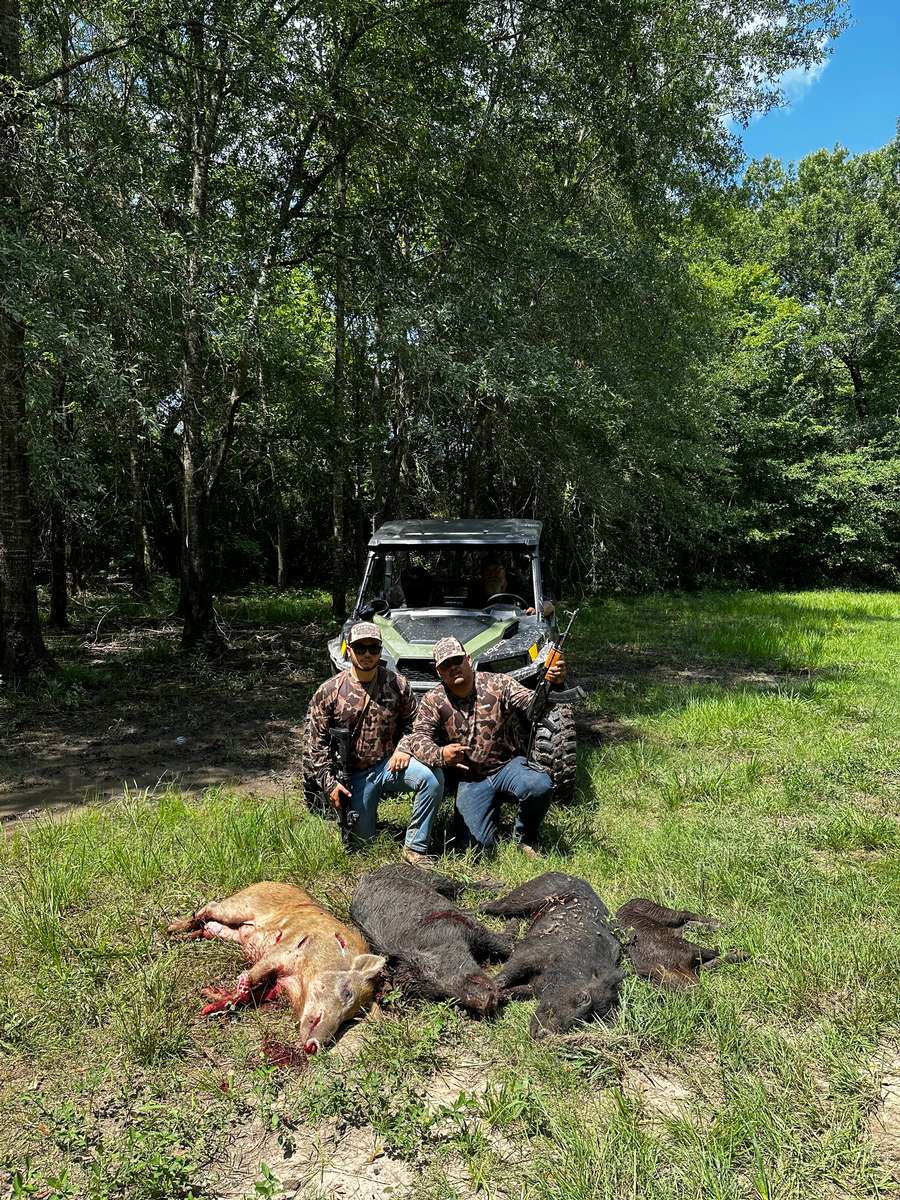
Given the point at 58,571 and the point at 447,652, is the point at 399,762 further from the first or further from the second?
the point at 58,571

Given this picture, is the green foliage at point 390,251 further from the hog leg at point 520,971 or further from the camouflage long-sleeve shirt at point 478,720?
the hog leg at point 520,971

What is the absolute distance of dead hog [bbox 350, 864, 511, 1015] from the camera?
124 inches

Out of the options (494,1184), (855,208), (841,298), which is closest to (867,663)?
(494,1184)

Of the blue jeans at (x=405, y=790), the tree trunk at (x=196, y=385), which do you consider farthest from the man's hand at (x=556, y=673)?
the tree trunk at (x=196, y=385)

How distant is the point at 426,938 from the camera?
334 centimetres

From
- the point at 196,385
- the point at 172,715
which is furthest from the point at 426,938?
the point at 196,385

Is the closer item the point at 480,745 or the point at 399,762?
the point at 399,762

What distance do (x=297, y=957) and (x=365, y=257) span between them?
28.0ft

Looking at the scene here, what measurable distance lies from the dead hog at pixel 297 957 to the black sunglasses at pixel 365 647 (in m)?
1.48

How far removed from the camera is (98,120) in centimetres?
773

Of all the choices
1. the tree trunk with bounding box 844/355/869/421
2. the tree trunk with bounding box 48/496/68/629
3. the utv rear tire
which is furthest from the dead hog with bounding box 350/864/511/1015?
the tree trunk with bounding box 844/355/869/421

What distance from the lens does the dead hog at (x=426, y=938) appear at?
3.16 m

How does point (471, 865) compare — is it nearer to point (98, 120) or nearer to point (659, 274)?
point (98, 120)

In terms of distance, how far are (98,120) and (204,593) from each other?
600 cm
